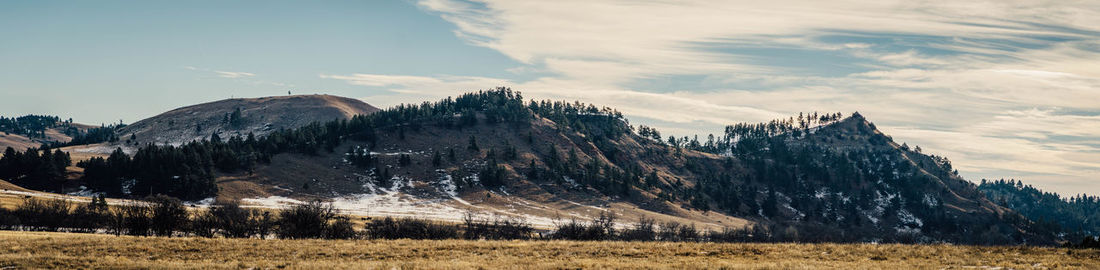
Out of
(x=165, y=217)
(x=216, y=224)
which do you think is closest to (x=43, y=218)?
(x=216, y=224)

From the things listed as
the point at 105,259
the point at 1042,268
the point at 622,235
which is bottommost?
the point at 622,235

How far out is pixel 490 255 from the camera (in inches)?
1592

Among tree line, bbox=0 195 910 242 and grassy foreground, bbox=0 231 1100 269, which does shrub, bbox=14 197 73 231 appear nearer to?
tree line, bbox=0 195 910 242

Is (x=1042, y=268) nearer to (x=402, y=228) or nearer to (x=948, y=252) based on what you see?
(x=948, y=252)

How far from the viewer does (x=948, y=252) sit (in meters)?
40.8

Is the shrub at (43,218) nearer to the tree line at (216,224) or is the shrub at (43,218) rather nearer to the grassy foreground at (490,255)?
the tree line at (216,224)

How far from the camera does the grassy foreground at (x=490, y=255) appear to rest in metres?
36.0

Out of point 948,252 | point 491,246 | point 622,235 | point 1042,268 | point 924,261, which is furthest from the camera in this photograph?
point 622,235

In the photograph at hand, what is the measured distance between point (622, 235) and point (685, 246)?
106m

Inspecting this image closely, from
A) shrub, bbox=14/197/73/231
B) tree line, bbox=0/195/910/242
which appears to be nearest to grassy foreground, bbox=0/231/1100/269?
tree line, bbox=0/195/910/242

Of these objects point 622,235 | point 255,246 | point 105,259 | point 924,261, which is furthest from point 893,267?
point 622,235

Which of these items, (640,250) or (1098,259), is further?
(640,250)

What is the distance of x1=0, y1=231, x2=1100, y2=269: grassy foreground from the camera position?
118 feet

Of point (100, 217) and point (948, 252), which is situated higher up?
point (948, 252)
